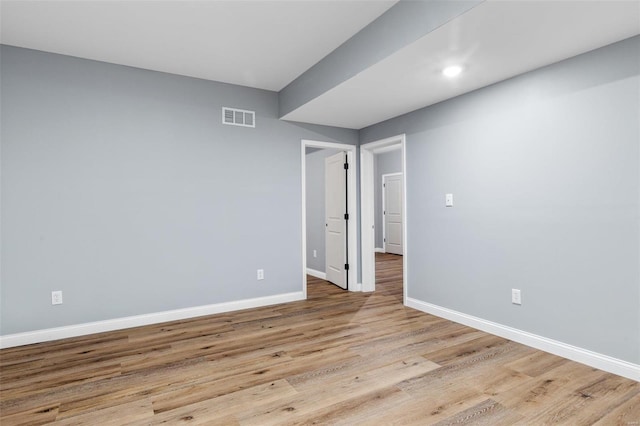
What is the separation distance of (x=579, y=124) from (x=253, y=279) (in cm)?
359

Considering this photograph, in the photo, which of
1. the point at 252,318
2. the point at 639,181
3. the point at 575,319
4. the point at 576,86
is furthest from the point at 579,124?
the point at 252,318

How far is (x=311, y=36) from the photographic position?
296 cm

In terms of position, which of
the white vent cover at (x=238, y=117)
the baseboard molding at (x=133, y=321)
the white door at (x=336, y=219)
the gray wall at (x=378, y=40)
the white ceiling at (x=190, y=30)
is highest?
the white ceiling at (x=190, y=30)

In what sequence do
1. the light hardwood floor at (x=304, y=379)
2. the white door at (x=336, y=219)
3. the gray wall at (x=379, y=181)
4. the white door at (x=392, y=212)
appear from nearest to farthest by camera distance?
the light hardwood floor at (x=304, y=379), the white door at (x=336, y=219), the white door at (x=392, y=212), the gray wall at (x=379, y=181)

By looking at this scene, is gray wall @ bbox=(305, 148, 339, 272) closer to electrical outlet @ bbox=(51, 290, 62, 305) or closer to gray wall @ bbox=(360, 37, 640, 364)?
gray wall @ bbox=(360, 37, 640, 364)

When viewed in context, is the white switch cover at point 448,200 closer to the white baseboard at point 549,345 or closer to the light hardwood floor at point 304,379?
the white baseboard at point 549,345

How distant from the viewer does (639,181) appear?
2322 millimetres

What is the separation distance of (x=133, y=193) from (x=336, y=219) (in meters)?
2.86

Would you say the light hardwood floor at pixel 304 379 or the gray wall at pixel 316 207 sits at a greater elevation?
the gray wall at pixel 316 207

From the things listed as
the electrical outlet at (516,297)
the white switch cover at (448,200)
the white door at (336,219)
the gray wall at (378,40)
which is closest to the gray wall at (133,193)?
the white door at (336,219)

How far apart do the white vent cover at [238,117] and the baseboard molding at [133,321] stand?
7.10ft

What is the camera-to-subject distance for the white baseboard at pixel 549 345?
240cm

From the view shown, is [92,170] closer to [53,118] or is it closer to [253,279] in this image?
[53,118]

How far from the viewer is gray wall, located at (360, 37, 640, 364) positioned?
7.91ft
